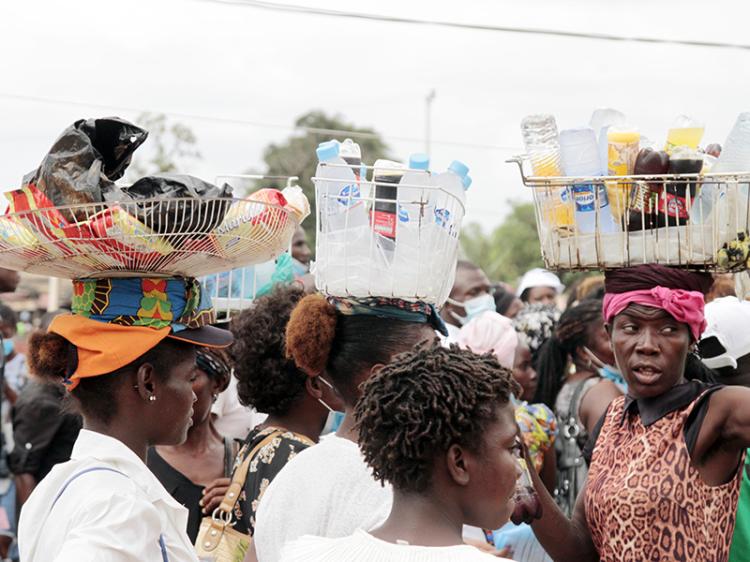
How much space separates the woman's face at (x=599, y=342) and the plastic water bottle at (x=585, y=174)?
9.12ft

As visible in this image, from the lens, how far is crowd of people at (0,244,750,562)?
227 centimetres

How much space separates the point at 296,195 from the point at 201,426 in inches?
62.6

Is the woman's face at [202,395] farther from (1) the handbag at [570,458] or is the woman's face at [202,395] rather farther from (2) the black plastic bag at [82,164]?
(1) the handbag at [570,458]

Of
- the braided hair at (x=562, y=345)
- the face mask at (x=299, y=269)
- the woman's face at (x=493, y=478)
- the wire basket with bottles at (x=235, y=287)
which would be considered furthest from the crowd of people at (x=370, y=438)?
the face mask at (x=299, y=269)

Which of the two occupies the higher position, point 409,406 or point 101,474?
point 409,406

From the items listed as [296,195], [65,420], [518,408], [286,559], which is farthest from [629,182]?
[65,420]

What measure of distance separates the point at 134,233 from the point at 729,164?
1.90m

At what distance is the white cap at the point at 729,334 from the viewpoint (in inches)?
158

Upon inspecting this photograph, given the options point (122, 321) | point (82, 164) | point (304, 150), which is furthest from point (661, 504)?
point (304, 150)

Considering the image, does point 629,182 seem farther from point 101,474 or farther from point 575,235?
point 101,474

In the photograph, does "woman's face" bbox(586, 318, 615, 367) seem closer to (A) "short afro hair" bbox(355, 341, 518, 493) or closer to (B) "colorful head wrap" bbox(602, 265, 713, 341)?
(B) "colorful head wrap" bbox(602, 265, 713, 341)

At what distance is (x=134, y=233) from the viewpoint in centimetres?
262

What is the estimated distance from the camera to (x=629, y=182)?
325 cm

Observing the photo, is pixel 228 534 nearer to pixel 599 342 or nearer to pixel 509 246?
pixel 599 342
